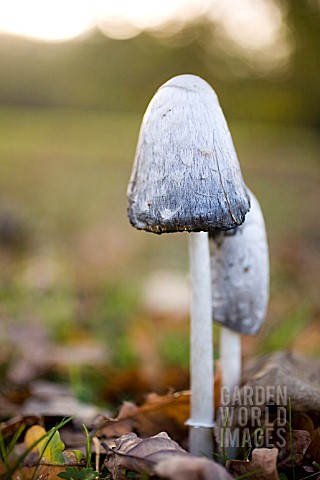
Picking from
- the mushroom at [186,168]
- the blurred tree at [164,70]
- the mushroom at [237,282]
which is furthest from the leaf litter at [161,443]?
the blurred tree at [164,70]

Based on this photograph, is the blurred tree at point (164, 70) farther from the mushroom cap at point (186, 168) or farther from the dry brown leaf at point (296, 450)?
the dry brown leaf at point (296, 450)

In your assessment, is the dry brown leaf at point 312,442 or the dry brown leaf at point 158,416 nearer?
the dry brown leaf at point 312,442

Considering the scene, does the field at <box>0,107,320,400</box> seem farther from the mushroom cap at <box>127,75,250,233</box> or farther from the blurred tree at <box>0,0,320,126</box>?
the blurred tree at <box>0,0,320,126</box>

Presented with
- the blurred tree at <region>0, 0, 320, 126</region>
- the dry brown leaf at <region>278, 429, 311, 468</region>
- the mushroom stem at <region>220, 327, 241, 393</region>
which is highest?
the blurred tree at <region>0, 0, 320, 126</region>

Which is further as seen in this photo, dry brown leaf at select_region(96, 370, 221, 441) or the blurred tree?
the blurred tree

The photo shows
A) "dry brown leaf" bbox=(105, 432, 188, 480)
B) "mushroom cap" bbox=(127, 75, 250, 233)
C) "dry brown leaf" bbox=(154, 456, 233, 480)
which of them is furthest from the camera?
"mushroom cap" bbox=(127, 75, 250, 233)

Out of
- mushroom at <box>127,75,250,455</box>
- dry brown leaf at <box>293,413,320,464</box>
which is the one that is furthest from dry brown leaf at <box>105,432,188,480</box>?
mushroom at <box>127,75,250,455</box>

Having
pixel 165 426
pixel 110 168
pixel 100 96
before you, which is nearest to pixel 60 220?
pixel 110 168

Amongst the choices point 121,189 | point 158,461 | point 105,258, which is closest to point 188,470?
point 158,461
